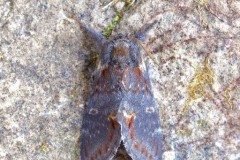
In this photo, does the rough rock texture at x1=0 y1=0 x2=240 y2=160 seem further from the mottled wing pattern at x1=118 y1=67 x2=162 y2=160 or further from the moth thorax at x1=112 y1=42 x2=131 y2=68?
the moth thorax at x1=112 y1=42 x2=131 y2=68

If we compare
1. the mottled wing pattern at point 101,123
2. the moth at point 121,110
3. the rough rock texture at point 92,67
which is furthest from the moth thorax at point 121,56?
the rough rock texture at point 92,67

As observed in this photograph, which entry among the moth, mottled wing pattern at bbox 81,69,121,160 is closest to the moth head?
the moth

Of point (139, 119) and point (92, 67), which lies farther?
point (92, 67)

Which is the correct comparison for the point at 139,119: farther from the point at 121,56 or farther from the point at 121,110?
the point at 121,56

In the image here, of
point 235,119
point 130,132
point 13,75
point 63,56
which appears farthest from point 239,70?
point 13,75

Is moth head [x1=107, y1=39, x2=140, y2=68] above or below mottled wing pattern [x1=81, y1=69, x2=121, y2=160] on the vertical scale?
above

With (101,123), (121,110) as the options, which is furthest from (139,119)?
(101,123)

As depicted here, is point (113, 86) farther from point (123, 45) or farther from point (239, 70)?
point (239, 70)
